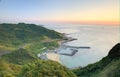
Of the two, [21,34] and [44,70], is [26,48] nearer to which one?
[21,34]

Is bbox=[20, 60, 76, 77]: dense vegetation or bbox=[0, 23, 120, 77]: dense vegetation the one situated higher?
bbox=[20, 60, 76, 77]: dense vegetation

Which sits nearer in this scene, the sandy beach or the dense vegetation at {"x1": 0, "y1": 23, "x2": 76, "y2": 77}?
the dense vegetation at {"x1": 0, "y1": 23, "x2": 76, "y2": 77}

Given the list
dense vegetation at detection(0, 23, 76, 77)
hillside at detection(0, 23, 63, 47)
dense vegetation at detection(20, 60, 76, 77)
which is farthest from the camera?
hillside at detection(0, 23, 63, 47)

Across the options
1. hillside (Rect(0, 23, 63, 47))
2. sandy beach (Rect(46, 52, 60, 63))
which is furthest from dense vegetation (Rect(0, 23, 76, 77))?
sandy beach (Rect(46, 52, 60, 63))

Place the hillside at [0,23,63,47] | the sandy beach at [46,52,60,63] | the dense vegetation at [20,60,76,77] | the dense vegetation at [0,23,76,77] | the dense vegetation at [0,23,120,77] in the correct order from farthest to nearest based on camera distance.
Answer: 1. the hillside at [0,23,63,47]
2. the sandy beach at [46,52,60,63]
3. the dense vegetation at [0,23,120,77]
4. the dense vegetation at [0,23,76,77]
5. the dense vegetation at [20,60,76,77]

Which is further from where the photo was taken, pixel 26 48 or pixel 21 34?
pixel 21 34

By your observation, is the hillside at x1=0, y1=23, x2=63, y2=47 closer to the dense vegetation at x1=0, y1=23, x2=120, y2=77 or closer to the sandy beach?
the dense vegetation at x1=0, y1=23, x2=120, y2=77

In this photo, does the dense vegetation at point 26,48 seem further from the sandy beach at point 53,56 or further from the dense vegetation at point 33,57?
the sandy beach at point 53,56

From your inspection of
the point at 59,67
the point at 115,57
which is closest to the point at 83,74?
the point at 115,57

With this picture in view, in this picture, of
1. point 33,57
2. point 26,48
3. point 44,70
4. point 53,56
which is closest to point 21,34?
point 26,48

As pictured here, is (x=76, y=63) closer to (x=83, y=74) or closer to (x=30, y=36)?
(x=83, y=74)

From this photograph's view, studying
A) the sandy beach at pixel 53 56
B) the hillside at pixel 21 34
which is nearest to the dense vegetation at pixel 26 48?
the hillside at pixel 21 34
